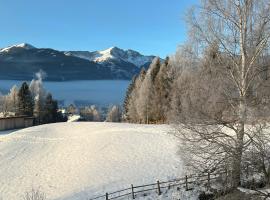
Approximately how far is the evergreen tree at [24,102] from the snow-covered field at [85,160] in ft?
129

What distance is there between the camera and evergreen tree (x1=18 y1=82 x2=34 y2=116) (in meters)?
87.8

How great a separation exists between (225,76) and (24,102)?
78596 millimetres

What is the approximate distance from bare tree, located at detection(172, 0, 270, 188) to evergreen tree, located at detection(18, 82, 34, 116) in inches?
3040

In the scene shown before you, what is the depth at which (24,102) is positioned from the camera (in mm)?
88375

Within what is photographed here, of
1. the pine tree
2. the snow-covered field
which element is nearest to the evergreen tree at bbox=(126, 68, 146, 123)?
the pine tree

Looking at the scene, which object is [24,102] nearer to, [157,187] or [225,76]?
[157,187]

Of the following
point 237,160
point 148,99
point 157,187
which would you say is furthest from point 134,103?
point 237,160

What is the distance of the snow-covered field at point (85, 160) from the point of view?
28453mm

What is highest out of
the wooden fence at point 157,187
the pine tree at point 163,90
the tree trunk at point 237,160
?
the pine tree at point 163,90

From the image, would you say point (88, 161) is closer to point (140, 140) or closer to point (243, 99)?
point (140, 140)

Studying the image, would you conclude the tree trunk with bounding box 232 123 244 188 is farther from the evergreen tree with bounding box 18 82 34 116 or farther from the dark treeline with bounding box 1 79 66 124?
the evergreen tree with bounding box 18 82 34 116

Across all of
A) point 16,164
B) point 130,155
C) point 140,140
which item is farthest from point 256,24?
point 16,164

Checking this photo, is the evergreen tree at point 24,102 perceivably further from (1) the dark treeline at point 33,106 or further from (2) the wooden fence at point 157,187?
(2) the wooden fence at point 157,187

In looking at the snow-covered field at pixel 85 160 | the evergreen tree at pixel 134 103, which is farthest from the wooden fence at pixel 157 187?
the evergreen tree at pixel 134 103
